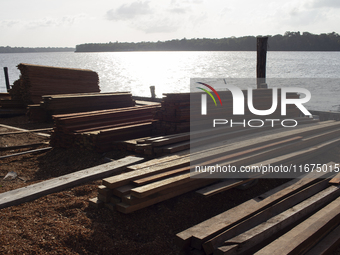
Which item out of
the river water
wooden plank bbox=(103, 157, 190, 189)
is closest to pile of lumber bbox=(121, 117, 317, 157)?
wooden plank bbox=(103, 157, 190, 189)

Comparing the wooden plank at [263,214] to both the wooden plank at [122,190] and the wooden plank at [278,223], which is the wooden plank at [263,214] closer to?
the wooden plank at [278,223]

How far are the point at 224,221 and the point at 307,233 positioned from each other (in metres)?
1.05

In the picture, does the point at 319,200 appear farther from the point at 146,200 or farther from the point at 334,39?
the point at 334,39

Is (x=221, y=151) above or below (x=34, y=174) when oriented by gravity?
above

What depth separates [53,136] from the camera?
8.75 meters

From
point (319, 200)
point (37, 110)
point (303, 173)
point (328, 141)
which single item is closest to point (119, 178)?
point (319, 200)

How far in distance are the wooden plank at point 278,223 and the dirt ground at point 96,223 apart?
0.94 metres

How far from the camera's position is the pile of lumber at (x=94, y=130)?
8.08m

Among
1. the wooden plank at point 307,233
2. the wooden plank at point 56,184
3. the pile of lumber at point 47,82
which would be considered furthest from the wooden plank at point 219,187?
the pile of lumber at point 47,82

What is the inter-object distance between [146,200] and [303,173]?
3.52 m

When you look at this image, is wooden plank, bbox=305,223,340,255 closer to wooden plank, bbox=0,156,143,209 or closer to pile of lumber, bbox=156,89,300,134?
wooden plank, bbox=0,156,143,209

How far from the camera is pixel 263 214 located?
4477mm

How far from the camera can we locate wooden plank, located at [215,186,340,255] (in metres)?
3.77

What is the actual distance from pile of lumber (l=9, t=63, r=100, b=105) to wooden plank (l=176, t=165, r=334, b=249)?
12.2 metres
